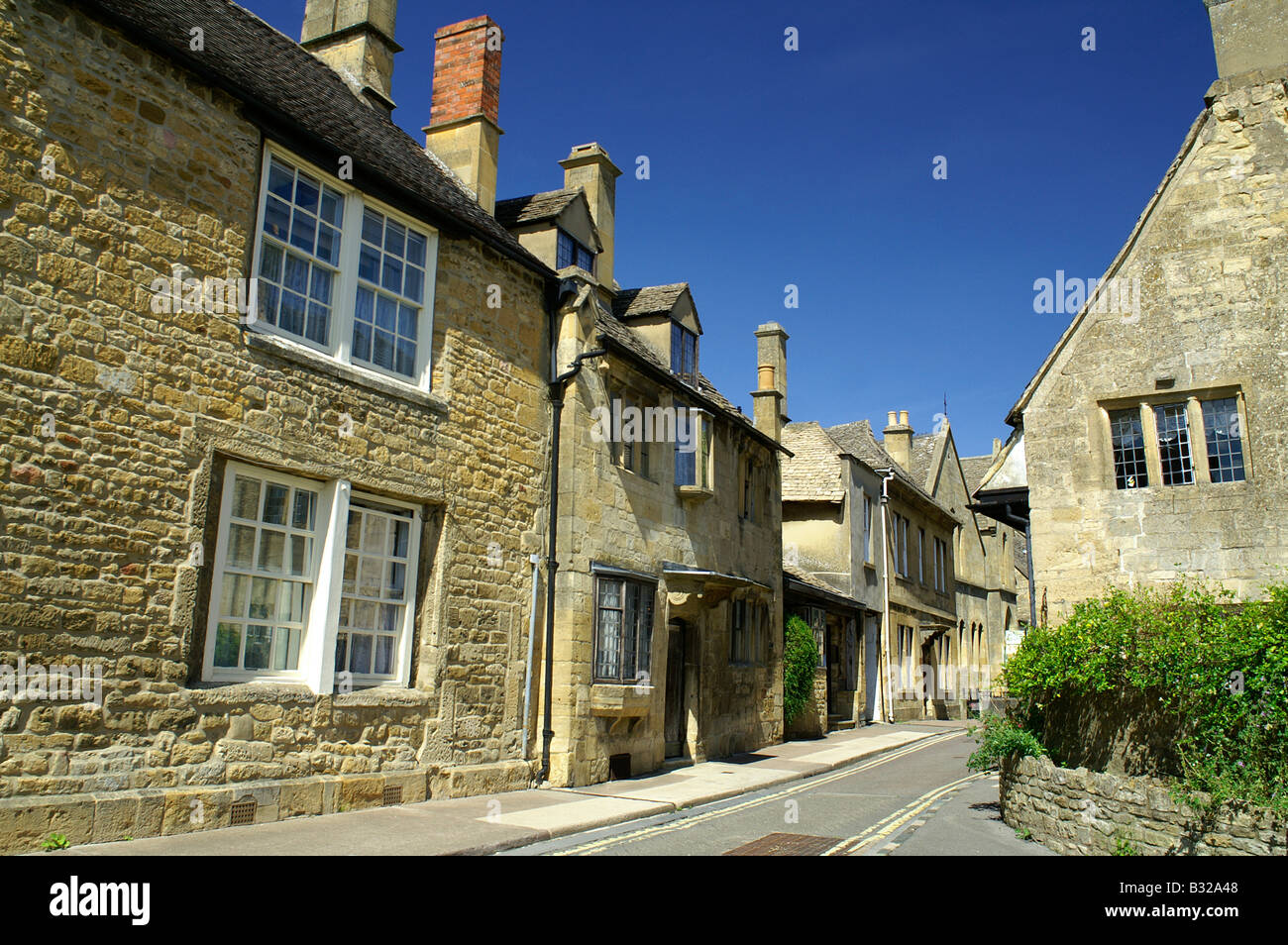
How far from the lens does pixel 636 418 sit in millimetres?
14797

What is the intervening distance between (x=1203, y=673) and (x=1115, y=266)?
6.99m

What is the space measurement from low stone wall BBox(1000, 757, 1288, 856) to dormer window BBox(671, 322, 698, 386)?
31.8 feet

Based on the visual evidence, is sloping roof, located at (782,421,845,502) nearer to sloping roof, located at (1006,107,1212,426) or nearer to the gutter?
the gutter

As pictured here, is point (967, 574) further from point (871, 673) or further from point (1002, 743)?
point (1002, 743)

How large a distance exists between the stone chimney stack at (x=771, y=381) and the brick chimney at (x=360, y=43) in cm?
1089

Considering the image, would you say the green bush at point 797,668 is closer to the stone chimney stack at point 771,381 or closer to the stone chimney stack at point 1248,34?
the stone chimney stack at point 771,381

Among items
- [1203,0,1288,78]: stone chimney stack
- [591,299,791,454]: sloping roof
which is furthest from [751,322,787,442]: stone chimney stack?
[1203,0,1288,78]: stone chimney stack

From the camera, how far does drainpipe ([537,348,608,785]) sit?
1187 centimetres

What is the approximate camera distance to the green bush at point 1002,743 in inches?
395

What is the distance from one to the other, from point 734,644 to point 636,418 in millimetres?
5619

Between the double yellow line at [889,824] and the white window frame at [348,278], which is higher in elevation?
the white window frame at [348,278]

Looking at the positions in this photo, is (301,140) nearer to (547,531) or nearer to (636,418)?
(547,531)
